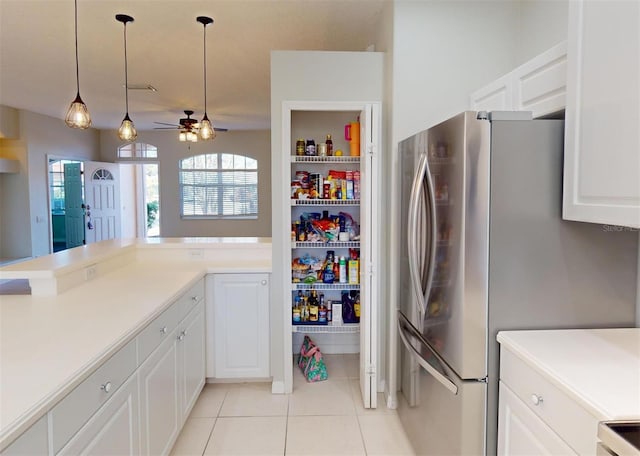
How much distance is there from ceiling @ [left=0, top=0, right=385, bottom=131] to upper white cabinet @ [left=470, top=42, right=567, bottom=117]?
1.26 m

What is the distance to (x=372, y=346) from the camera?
8.54 ft

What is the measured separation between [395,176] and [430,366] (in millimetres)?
1192

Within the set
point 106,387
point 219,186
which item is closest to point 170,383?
point 106,387

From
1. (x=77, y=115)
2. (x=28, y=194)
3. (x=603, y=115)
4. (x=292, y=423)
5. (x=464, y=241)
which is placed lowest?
(x=292, y=423)

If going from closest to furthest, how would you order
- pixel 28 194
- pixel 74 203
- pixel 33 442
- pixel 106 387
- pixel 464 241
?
pixel 33 442
pixel 106 387
pixel 464 241
pixel 28 194
pixel 74 203

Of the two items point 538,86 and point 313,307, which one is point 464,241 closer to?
point 538,86

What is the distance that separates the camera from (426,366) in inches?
76.7

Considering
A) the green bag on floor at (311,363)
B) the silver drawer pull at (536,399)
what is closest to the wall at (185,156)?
the green bag on floor at (311,363)

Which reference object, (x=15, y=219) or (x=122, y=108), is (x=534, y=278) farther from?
(x=15, y=219)

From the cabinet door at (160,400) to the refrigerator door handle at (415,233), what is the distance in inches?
49.8

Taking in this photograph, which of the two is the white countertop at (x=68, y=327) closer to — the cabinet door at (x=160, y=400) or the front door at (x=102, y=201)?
the cabinet door at (x=160, y=400)

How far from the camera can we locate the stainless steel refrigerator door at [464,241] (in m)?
1.57

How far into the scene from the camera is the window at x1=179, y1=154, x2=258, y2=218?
8.55 m

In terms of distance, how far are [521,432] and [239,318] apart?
1.95 metres
